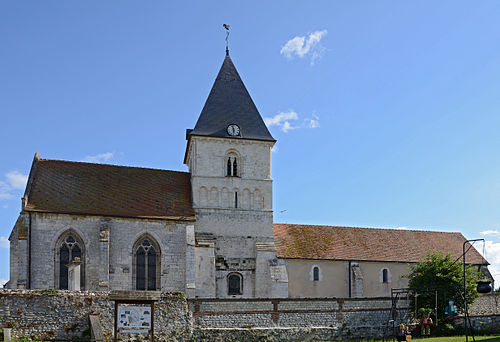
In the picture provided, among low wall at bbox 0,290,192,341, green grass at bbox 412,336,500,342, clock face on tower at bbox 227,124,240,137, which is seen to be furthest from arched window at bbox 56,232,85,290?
green grass at bbox 412,336,500,342

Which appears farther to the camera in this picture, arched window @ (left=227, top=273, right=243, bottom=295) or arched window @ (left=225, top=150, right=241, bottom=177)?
arched window @ (left=225, top=150, right=241, bottom=177)

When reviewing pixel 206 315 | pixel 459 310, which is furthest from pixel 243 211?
pixel 459 310

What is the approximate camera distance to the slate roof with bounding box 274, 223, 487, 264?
1401 inches

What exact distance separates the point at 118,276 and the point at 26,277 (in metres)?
4.62

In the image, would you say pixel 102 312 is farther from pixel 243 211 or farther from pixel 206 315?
pixel 243 211

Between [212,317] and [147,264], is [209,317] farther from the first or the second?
[147,264]

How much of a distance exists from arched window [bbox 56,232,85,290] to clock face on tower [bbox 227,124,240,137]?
10925 millimetres

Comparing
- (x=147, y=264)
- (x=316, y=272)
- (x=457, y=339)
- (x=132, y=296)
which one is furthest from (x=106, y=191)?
A: (x=457, y=339)

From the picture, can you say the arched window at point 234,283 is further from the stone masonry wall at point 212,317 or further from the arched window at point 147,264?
the stone masonry wall at point 212,317

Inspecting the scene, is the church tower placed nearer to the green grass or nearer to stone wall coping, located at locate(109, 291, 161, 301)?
the green grass

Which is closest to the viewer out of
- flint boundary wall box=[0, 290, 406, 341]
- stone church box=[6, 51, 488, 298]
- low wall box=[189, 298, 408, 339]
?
flint boundary wall box=[0, 290, 406, 341]

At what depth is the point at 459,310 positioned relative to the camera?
28719mm

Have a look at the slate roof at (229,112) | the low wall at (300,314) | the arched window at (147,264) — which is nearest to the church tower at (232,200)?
the slate roof at (229,112)

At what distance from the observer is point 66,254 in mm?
29344
